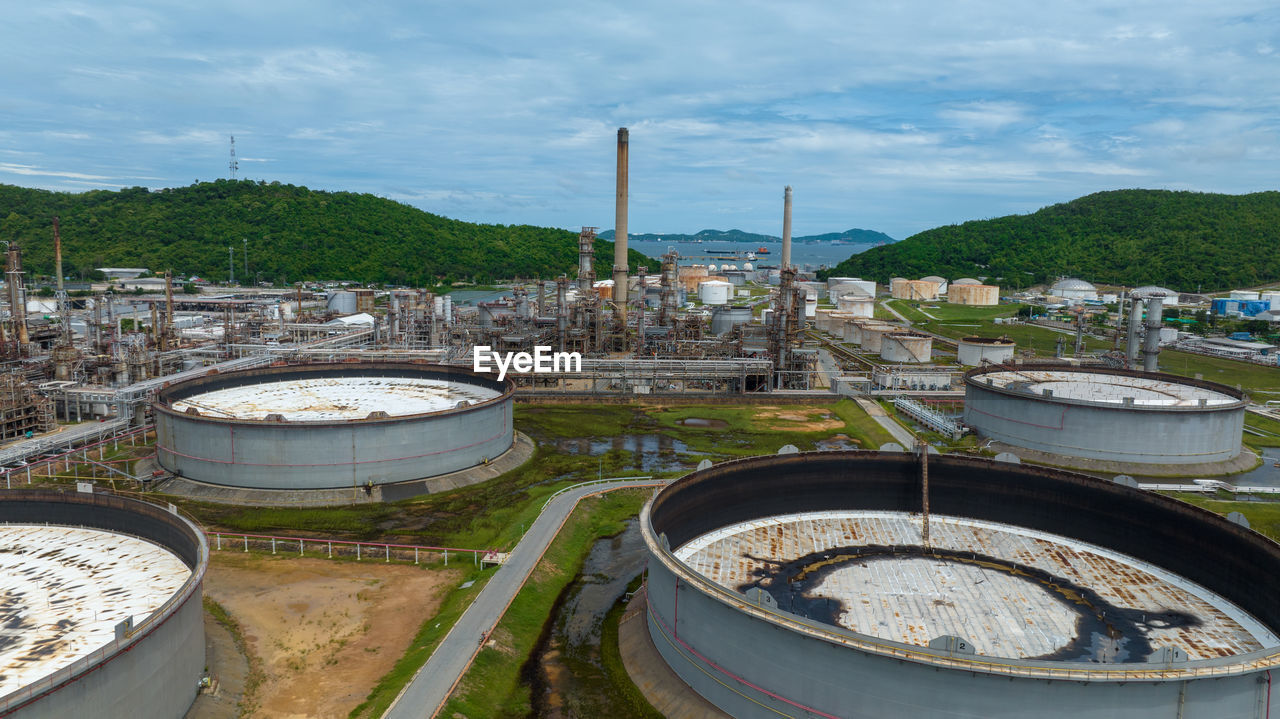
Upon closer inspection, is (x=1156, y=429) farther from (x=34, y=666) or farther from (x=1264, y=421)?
(x=34, y=666)

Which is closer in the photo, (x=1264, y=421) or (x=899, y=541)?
(x=899, y=541)

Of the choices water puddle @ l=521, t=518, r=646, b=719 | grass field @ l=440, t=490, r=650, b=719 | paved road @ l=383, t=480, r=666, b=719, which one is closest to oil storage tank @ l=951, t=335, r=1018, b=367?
grass field @ l=440, t=490, r=650, b=719

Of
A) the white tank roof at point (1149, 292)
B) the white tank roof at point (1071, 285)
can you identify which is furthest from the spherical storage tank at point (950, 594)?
the white tank roof at point (1071, 285)

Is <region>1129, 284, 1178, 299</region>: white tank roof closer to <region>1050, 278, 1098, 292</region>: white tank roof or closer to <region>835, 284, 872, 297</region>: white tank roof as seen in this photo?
<region>1050, 278, 1098, 292</region>: white tank roof

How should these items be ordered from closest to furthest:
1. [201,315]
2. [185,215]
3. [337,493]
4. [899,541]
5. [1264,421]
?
1. [899,541]
2. [337,493]
3. [1264,421]
4. [201,315]
5. [185,215]

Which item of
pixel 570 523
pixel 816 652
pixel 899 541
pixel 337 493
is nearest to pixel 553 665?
pixel 816 652
